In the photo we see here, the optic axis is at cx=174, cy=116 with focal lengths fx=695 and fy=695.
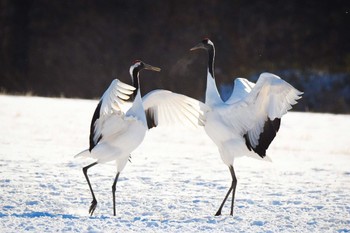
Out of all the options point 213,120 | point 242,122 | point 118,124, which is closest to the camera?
point 118,124

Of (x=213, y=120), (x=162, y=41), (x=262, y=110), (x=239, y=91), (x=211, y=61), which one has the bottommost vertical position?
(x=213, y=120)

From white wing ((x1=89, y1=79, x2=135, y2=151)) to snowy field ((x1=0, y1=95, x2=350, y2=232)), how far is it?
75 centimetres

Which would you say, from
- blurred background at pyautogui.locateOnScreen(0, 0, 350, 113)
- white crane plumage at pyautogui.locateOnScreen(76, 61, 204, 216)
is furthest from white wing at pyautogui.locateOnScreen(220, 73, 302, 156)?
blurred background at pyautogui.locateOnScreen(0, 0, 350, 113)

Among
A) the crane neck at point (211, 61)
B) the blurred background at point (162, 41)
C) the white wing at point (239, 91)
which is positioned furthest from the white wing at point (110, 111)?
the blurred background at point (162, 41)

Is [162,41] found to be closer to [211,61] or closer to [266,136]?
[211,61]

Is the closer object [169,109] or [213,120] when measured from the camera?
[213,120]

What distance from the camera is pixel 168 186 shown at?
26.4 feet

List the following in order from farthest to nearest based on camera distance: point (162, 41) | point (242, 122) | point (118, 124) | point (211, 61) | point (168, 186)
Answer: point (162, 41)
point (168, 186)
point (211, 61)
point (242, 122)
point (118, 124)

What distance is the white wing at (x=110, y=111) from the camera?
21.7ft

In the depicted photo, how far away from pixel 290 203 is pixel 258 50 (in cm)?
2127

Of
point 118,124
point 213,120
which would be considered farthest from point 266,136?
point 118,124

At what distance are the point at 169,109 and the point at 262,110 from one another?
123cm

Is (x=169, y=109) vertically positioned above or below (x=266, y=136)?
above

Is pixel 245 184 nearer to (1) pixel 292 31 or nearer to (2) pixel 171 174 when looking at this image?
(2) pixel 171 174
